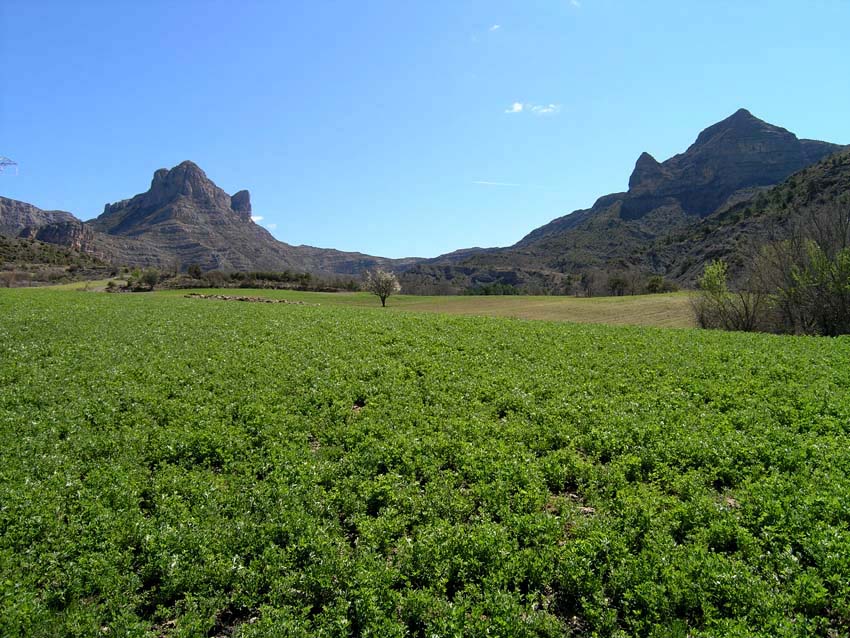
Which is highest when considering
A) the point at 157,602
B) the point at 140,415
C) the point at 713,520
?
the point at 140,415

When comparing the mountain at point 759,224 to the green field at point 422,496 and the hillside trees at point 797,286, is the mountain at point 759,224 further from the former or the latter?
the green field at point 422,496

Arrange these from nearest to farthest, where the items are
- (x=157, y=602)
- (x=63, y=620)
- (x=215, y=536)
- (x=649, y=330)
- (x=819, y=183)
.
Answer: (x=63, y=620)
(x=157, y=602)
(x=215, y=536)
(x=649, y=330)
(x=819, y=183)

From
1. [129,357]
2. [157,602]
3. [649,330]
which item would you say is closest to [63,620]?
[157,602]

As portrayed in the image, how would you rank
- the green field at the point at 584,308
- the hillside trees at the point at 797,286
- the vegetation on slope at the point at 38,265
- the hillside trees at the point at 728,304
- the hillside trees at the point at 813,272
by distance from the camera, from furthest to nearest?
1. the vegetation on slope at the point at 38,265
2. the green field at the point at 584,308
3. the hillside trees at the point at 728,304
4. the hillside trees at the point at 797,286
5. the hillside trees at the point at 813,272

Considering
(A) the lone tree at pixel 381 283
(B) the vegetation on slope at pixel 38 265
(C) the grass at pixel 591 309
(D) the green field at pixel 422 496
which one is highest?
(B) the vegetation on slope at pixel 38 265

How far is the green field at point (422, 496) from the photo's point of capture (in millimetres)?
5383

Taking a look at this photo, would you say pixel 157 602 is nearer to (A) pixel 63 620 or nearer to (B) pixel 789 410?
(A) pixel 63 620

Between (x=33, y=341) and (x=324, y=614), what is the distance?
A: 725 inches

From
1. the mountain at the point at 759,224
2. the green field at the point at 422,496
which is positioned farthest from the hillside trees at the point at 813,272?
the green field at the point at 422,496

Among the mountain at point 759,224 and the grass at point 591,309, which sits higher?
the mountain at point 759,224

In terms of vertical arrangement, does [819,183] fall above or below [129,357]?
above

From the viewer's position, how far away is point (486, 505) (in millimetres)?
7453

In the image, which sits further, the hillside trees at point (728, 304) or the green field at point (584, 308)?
the green field at point (584, 308)

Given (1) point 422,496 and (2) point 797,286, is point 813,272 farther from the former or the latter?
(1) point 422,496
